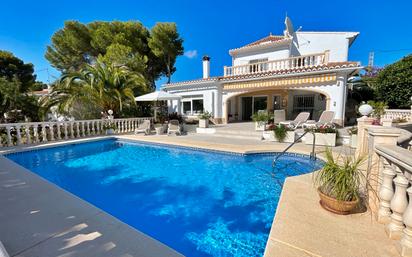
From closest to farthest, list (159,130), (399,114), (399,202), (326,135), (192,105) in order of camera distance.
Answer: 1. (399,202)
2. (326,135)
3. (399,114)
4. (159,130)
5. (192,105)

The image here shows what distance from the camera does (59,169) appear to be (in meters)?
8.09

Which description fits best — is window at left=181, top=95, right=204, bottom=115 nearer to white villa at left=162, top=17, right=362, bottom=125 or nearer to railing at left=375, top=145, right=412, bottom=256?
white villa at left=162, top=17, right=362, bottom=125

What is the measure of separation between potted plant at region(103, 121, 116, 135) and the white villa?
7051 millimetres

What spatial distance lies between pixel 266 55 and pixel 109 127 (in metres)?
15.7

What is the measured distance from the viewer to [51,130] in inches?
483

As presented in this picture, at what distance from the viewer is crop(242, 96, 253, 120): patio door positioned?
2130 cm

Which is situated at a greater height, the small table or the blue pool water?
the small table

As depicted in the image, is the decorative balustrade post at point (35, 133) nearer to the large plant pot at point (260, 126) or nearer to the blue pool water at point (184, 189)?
the blue pool water at point (184, 189)

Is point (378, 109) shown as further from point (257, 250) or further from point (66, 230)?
point (66, 230)

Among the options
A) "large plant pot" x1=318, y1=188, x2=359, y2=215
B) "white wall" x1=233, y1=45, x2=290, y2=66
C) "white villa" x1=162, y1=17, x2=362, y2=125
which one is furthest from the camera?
"white wall" x1=233, y1=45, x2=290, y2=66

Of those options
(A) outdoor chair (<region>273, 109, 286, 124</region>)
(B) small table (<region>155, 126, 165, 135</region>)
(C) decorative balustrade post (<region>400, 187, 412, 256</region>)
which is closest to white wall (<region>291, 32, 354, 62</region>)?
(A) outdoor chair (<region>273, 109, 286, 124</region>)

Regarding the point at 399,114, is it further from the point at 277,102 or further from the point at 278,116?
the point at 278,116

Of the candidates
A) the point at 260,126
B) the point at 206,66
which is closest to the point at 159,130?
the point at 260,126

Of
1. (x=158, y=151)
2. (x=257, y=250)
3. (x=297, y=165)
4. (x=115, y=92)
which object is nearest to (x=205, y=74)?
(x=115, y=92)
